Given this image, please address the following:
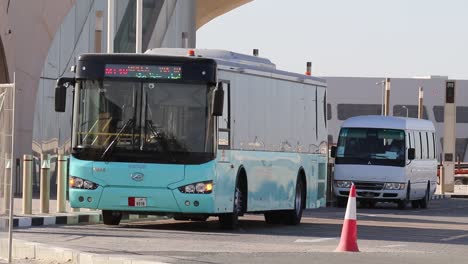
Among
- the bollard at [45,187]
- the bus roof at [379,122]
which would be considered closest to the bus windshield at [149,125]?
the bollard at [45,187]

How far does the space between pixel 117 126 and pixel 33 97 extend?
68.3ft

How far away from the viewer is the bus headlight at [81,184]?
22.7 meters

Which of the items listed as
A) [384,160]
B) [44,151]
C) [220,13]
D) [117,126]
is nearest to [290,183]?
[117,126]

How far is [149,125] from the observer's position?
2264 cm

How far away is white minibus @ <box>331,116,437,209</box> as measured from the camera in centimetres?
3966

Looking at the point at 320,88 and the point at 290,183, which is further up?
the point at 320,88

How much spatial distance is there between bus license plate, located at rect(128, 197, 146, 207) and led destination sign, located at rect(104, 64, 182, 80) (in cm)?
196

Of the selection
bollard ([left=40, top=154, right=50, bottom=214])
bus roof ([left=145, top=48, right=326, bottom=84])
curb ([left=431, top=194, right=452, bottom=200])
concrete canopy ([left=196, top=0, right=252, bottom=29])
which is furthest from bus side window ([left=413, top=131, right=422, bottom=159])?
concrete canopy ([left=196, top=0, right=252, bottom=29])

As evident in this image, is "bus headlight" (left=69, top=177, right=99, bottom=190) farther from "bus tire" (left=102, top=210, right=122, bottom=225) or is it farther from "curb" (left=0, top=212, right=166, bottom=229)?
"bus tire" (left=102, top=210, right=122, bottom=225)

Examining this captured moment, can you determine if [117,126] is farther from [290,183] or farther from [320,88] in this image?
[320,88]

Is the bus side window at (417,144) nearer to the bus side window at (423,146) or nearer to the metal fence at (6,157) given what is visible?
the bus side window at (423,146)

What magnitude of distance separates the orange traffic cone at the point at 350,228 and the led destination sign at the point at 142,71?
18.1ft

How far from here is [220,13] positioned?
232 feet

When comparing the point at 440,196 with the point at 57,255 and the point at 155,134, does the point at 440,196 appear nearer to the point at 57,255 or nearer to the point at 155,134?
the point at 155,134
